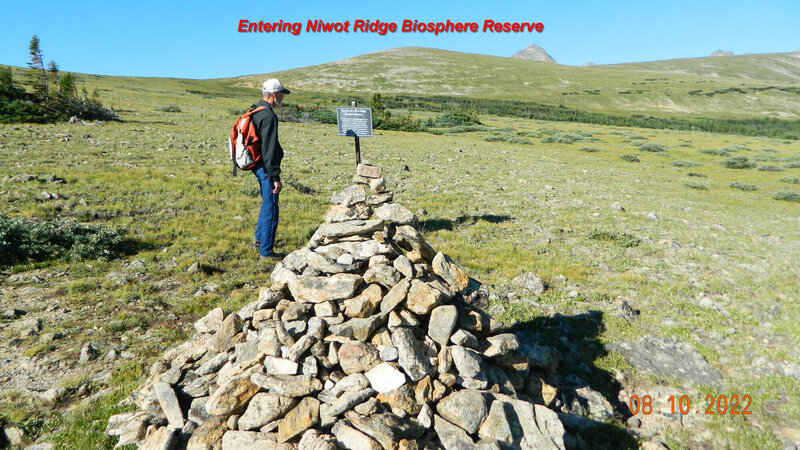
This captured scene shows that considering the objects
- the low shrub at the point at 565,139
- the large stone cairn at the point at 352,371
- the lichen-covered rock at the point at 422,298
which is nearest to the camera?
the large stone cairn at the point at 352,371

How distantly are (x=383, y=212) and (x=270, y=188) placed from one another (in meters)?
2.65

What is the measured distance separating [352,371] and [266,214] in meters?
5.12

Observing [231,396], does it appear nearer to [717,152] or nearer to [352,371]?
[352,371]

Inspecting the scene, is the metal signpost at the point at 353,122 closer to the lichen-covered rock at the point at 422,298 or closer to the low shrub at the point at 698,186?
the lichen-covered rock at the point at 422,298

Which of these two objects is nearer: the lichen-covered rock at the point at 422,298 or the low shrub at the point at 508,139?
the lichen-covered rock at the point at 422,298

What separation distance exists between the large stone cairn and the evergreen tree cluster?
114ft

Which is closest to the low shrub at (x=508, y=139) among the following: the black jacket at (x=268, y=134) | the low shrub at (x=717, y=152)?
the low shrub at (x=717, y=152)

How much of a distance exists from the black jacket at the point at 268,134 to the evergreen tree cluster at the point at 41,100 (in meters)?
32.0

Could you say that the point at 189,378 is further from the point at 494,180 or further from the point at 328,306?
the point at 494,180

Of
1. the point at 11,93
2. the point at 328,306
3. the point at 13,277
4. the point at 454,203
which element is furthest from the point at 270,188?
the point at 11,93
